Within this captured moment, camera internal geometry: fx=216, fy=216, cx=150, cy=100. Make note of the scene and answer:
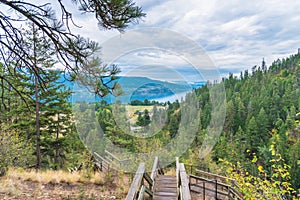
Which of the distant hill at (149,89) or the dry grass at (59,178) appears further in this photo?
the dry grass at (59,178)

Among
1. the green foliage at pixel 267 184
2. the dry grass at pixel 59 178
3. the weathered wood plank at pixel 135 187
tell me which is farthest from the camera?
the dry grass at pixel 59 178

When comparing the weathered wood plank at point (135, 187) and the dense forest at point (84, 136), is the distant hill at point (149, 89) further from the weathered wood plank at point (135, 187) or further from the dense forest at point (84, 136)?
the weathered wood plank at point (135, 187)

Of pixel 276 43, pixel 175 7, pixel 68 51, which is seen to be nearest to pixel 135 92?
pixel 68 51

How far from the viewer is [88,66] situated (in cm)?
339

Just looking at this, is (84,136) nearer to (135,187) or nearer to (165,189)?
(165,189)

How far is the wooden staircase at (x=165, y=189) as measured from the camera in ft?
13.2

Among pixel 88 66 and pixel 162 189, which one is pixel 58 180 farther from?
pixel 88 66

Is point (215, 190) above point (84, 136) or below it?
below

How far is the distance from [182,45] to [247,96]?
5597cm

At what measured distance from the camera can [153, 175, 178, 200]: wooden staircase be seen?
402 cm

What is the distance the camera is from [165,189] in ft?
14.8

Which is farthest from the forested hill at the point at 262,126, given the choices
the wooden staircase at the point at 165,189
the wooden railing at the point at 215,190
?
the wooden staircase at the point at 165,189

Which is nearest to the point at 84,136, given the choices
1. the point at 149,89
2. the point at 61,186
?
the point at 61,186

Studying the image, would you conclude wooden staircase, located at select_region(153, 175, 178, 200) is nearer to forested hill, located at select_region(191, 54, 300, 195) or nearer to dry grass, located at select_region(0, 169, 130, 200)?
dry grass, located at select_region(0, 169, 130, 200)
